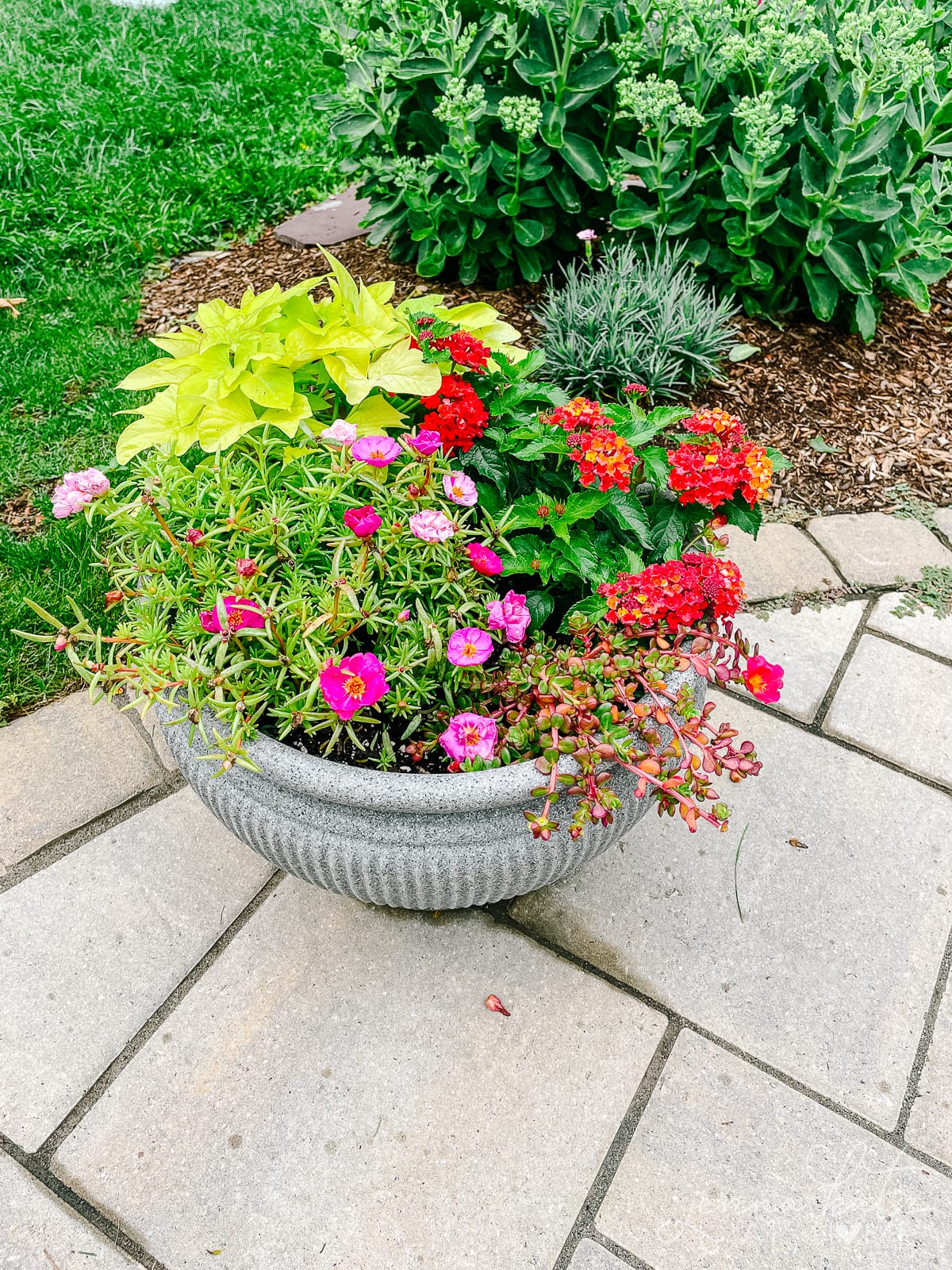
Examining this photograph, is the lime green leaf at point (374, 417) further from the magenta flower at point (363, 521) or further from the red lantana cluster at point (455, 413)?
the magenta flower at point (363, 521)

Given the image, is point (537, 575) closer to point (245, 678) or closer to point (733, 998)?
point (245, 678)

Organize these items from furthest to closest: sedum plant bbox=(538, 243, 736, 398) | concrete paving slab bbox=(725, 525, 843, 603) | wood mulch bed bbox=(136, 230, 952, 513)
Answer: wood mulch bed bbox=(136, 230, 952, 513) < sedum plant bbox=(538, 243, 736, 398) < concrete paving slab bbox=(725, 525, 843, 603)

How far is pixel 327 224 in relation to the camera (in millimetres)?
3570

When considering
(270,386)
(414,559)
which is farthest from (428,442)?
(270,386)

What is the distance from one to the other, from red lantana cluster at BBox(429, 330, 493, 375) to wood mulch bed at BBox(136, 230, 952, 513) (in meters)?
1.25

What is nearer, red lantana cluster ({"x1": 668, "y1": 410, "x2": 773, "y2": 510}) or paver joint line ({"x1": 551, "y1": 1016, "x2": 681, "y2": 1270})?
paver joint line ({"x1": 551, "y1": 1016, "x2": 681, "y2": 1270})

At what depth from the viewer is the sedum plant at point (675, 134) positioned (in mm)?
2441

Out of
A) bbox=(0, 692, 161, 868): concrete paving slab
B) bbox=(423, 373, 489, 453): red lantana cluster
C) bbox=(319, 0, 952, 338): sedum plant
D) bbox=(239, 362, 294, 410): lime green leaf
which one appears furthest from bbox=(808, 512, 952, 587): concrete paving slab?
bbox=(0, 692, 161, 868): concrete paving slab

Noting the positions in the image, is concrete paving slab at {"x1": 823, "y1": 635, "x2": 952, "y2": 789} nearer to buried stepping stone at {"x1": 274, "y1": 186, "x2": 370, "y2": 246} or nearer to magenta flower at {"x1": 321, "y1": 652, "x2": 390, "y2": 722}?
magenta flower at {"x1": 321, "y1": 652, "x2": 390, "y2": 722}

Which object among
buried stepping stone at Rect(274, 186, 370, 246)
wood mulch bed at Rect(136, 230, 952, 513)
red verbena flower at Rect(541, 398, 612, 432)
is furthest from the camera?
buried stepping stone at Rect(274, 186, 370, 246)

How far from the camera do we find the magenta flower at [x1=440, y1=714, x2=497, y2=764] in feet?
4.40

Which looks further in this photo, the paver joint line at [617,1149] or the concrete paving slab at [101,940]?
the concrete paving slab at [101,940]

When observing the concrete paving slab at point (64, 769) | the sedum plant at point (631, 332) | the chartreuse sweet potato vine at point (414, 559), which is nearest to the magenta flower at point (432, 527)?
the chartreuse sweet potato vine at point (414, 559)

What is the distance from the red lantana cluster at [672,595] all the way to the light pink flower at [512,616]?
14 centimetres
